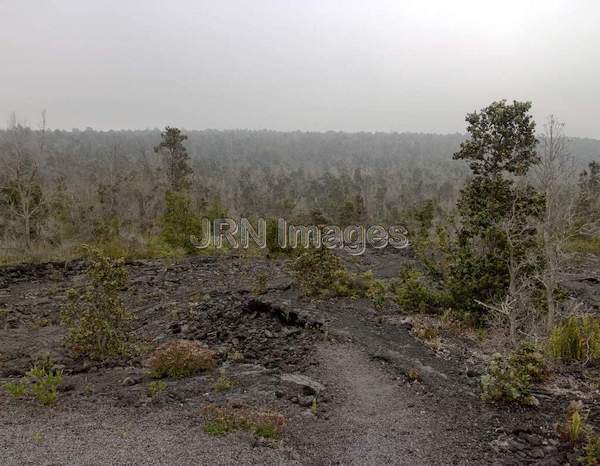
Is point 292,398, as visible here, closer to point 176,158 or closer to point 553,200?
point 553,200

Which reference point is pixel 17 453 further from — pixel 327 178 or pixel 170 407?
pixel 327 178

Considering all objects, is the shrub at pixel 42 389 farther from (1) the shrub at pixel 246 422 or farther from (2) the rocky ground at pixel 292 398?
(1) the shrub at pixel 246 422

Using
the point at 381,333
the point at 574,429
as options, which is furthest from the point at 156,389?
the point at 574,429

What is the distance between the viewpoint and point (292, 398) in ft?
22.2

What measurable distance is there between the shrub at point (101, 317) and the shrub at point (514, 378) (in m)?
5.98

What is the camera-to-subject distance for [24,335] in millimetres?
10797

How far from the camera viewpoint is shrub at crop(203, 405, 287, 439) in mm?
5707

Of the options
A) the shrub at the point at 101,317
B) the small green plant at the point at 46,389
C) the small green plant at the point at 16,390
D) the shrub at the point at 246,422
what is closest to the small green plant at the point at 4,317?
the shrub at the point at 101,317

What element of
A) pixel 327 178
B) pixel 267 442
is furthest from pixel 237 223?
pixel 327 178

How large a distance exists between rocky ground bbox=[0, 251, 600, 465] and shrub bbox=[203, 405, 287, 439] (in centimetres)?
12

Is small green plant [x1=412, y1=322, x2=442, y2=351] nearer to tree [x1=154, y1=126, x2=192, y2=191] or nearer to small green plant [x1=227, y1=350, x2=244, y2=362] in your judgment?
small green plant [x1=227, y1=350, x2=244, y2=362]

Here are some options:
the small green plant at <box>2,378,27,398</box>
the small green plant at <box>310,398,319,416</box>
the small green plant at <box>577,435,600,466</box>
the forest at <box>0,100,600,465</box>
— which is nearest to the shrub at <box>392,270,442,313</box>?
the forest at <box>0,100,600,465</box>

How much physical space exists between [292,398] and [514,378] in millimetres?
3038

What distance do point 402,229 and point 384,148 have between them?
389 ft
